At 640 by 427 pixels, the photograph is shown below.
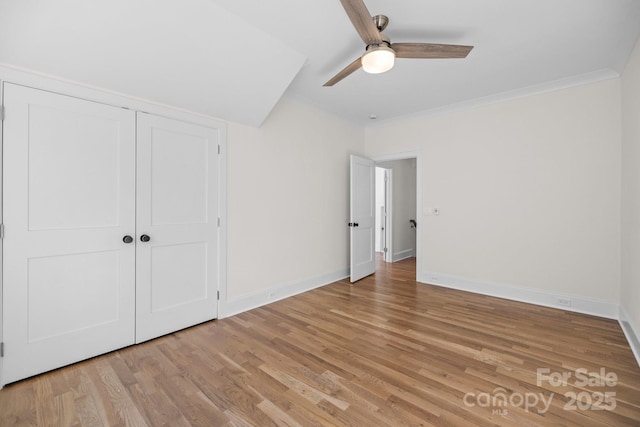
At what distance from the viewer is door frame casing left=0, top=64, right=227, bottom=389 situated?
1.90m

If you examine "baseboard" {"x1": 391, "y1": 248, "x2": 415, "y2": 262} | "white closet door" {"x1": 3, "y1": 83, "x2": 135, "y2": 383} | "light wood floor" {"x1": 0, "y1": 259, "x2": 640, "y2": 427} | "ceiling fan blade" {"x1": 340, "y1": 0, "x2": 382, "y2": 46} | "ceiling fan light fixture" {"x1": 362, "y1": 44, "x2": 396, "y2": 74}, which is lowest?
"light wood floor" {"x1": 0, "y1": 259, "x2": 640, "y2": 427}

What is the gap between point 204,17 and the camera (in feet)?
6.70

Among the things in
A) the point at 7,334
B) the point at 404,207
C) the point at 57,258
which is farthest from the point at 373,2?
the point at 404,207

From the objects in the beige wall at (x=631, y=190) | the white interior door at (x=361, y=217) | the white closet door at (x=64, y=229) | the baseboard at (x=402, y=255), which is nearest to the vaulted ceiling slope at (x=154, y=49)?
the white closet door at (x=64, y=229)

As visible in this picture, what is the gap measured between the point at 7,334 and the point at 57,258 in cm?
58

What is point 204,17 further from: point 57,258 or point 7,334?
point 7,334

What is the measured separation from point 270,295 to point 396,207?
4.02 metres

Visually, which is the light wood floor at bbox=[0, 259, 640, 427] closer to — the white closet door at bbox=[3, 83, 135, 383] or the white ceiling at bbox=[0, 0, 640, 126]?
the white closet door at bbox=[3, 83, 135, 383]

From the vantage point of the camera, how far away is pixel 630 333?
8.19 feet

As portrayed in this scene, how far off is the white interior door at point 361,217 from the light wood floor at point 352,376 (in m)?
1.61

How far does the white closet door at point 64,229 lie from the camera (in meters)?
1.92

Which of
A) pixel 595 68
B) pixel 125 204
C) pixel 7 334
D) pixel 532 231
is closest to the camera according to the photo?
pixel 7 334

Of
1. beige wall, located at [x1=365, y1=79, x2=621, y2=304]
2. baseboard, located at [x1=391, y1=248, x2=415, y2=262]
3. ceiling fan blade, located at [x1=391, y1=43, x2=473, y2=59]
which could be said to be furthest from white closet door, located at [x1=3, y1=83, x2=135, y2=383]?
baseboard, located at [x1=391, y1=248, x2=415, y2=262]

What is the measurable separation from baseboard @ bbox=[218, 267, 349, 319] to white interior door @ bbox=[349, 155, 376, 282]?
1.71 ft
